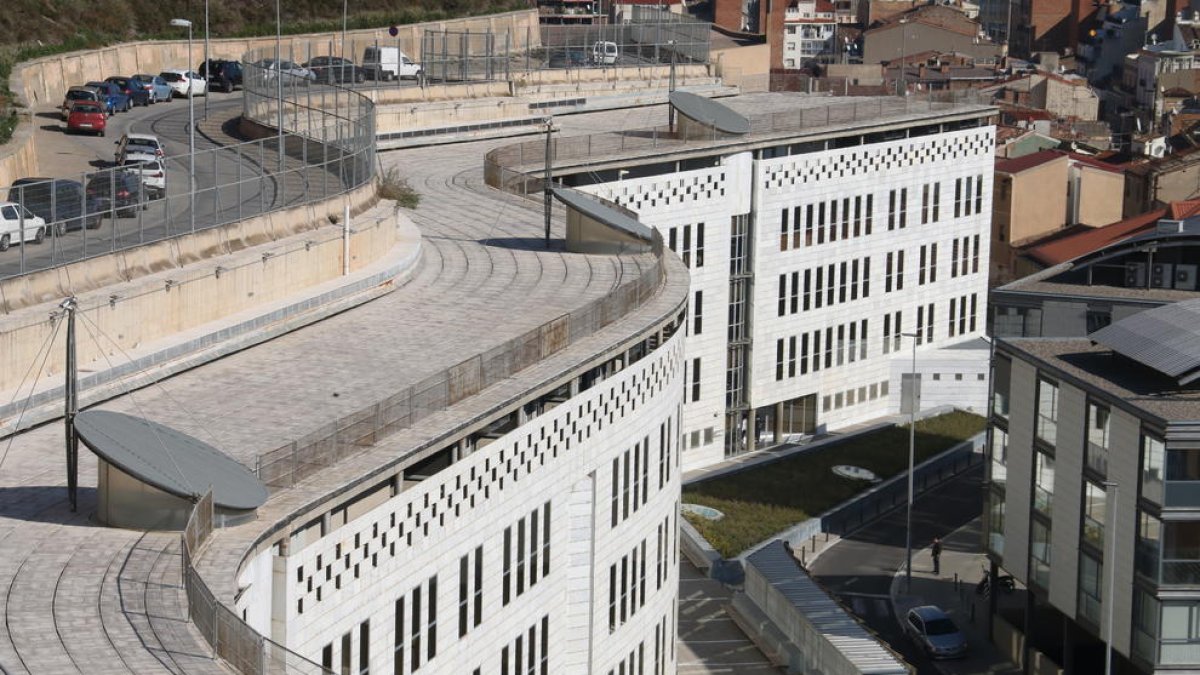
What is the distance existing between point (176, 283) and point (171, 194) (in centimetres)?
322

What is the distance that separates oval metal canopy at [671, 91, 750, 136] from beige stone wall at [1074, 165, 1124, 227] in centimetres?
3874

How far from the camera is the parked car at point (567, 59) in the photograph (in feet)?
286

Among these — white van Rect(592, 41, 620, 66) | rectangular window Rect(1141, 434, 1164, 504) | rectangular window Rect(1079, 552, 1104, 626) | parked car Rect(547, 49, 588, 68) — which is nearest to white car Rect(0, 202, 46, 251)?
rectangular window Rect(1141, 434, 1164, 504)

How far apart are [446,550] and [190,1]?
64243 millimetres

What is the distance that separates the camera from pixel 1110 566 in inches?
2034

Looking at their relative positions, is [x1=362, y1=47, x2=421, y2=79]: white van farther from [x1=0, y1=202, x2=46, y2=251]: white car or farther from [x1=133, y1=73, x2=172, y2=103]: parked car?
[x1=0, y1=202, x2=46, y2=251]: white car

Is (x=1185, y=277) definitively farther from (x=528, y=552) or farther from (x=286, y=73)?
(x=528, y=552)

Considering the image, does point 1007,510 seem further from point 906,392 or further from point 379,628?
point 379,628

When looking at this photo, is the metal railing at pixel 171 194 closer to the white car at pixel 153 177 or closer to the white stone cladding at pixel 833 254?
the white car at pixel 153 177

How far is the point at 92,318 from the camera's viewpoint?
36438 millimetres

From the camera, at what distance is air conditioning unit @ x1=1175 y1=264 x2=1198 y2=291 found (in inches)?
2532

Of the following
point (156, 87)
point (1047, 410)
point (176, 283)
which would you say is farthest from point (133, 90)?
point (176, 283)

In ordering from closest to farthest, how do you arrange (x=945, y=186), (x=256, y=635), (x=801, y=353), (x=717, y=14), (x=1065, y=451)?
(x=256, y=635)
(x=1065, y=451)
(x=801, y=353)
(x=945, y=186)
(x=717, y=14)

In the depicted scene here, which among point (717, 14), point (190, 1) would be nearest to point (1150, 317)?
point (190, 1)
